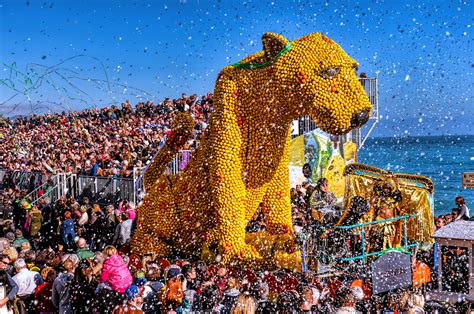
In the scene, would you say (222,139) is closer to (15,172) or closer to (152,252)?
(152,252)

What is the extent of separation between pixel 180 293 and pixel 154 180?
3.15ft

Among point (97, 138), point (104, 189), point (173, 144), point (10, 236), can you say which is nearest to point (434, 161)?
point (97, 138)

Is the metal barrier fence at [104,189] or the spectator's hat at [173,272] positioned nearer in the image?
the spectator's hat at [173,272]

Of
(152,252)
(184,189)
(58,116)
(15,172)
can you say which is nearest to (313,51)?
(184,189)

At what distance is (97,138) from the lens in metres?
11.5

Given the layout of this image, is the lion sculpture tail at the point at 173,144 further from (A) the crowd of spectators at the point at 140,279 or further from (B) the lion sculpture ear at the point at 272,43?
(B) the lion sculpture ear at the point at 272,43

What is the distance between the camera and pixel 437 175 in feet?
112

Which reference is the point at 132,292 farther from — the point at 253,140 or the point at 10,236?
the point at 10,236

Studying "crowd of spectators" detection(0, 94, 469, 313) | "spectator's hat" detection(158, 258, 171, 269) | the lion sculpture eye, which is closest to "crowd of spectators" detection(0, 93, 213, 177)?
"crowd of spectators" detection(0, 94, 469, 313)

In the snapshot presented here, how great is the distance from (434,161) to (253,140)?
40.3 metres

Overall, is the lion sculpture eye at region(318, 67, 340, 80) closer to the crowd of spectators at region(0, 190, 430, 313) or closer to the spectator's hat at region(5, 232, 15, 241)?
the crowd of spectators at region(0, 190, 430, 313)

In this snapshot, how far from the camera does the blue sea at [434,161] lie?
30.0 metres

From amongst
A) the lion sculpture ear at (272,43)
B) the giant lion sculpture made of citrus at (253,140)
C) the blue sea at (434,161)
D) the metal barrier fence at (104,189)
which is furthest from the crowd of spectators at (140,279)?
the blue sea at (434,161)

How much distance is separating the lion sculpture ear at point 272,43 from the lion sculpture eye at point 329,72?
33 cm
